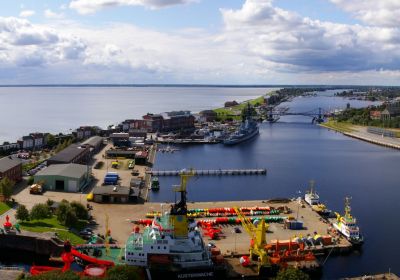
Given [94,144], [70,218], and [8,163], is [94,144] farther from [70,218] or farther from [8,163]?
[70,218]

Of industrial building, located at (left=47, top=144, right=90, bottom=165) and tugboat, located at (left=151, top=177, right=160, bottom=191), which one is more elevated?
industrial building, located at (left=47, top=144, right=90, bottom=165)

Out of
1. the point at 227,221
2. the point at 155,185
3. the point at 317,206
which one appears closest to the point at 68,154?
the point at 155,185

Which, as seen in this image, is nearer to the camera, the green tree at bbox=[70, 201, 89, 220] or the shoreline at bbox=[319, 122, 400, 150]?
the green tree at bbox=[70, 201, 89, 220]

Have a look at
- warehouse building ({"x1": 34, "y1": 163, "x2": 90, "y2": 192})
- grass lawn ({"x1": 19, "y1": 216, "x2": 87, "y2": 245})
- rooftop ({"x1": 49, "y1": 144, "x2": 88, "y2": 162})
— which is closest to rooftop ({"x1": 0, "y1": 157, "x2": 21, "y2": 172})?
warehouse building ({"x1": 34, "y1": 163, "x2": 90, "y2": 192})

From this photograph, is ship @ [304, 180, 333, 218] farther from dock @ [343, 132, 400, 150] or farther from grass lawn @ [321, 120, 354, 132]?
grass lawn @ [321, 120, 354, 132]

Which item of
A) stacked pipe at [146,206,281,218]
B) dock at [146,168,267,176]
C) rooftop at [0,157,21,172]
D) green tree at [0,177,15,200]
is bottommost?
dock at [146,168,267,176]

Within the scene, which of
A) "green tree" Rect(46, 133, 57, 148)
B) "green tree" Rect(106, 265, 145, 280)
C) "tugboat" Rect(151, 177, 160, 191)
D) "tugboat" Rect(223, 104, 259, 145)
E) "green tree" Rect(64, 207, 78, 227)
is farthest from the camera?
"tugboat" Rect(223, 104, 259, 145)

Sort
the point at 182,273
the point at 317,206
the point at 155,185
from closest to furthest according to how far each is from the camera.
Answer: the point at 182,273 → the point at 317,206 → the point at 155,185

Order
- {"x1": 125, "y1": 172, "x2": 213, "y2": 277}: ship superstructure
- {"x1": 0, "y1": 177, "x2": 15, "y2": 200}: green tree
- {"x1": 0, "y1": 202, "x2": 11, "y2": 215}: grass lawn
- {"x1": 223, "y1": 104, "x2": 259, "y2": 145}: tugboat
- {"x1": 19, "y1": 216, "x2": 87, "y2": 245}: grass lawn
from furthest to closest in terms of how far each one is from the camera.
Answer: {"x1": 223, "y1": 104, "x2": 259, "y2": 145}: tugboat, {"x1": 0, "y1": 177, "x2": 15, "y2": 200}: green tree, {"x1": 0, "y1": 202, "x2": 11, "y2": 215}: grass lawn, {"x1": 19, "y1": 216, "x2": 87, "y2": 245}: grass lawn, {"x1": 125, "y1": 172, "x2": 213, "y2": 277}: ship superstructure

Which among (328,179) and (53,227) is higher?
(53,227)
